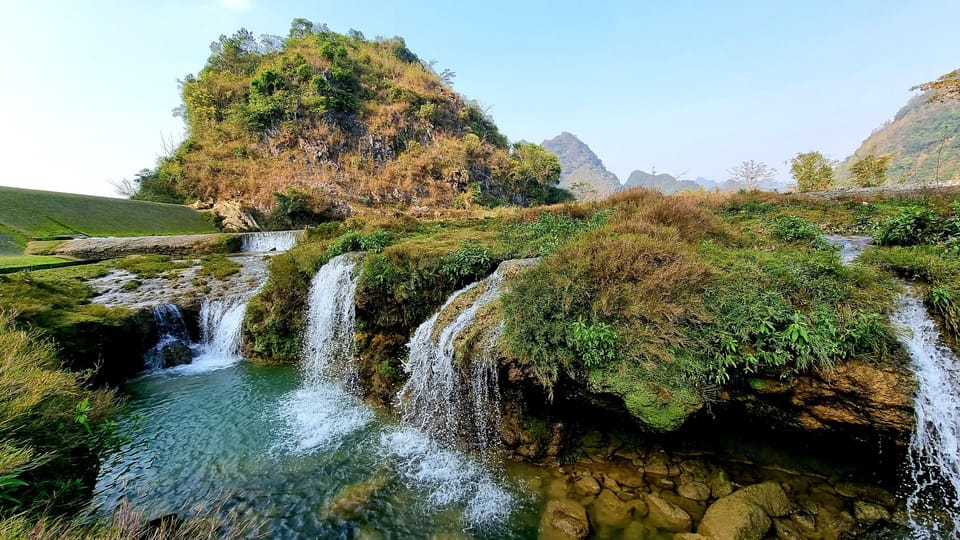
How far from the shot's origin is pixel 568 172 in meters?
160

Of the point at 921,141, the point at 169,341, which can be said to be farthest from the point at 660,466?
the point at 921,141

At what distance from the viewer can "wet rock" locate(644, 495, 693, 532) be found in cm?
389

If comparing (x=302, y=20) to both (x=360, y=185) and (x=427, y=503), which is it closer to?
(x=360, y=185)

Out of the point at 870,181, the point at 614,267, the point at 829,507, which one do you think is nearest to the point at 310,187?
the point at 614,267

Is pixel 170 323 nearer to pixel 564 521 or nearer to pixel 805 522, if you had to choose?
pixel 564 521

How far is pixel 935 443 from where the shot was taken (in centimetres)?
346

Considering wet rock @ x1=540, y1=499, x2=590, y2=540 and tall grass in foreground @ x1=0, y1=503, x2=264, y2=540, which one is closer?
tall grass in foreground @ x1=0, y1=503, x2=264, y2=540

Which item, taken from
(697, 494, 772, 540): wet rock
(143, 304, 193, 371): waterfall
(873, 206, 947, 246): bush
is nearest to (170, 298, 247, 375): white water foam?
(143, 304, 193, 371): waterfall

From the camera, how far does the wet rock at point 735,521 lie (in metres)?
3.59

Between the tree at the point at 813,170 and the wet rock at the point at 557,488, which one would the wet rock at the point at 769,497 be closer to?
the wet rock at the point at 557,488

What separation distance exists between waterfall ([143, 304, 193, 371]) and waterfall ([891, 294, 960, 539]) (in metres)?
13.2

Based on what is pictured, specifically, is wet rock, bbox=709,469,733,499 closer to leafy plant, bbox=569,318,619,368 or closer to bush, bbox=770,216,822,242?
leafy plant, bbox=569,318,619,368

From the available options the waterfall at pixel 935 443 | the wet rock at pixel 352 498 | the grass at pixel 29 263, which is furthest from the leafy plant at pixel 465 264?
the grass at pixel 29 263

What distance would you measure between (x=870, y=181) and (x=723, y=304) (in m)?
30.9
